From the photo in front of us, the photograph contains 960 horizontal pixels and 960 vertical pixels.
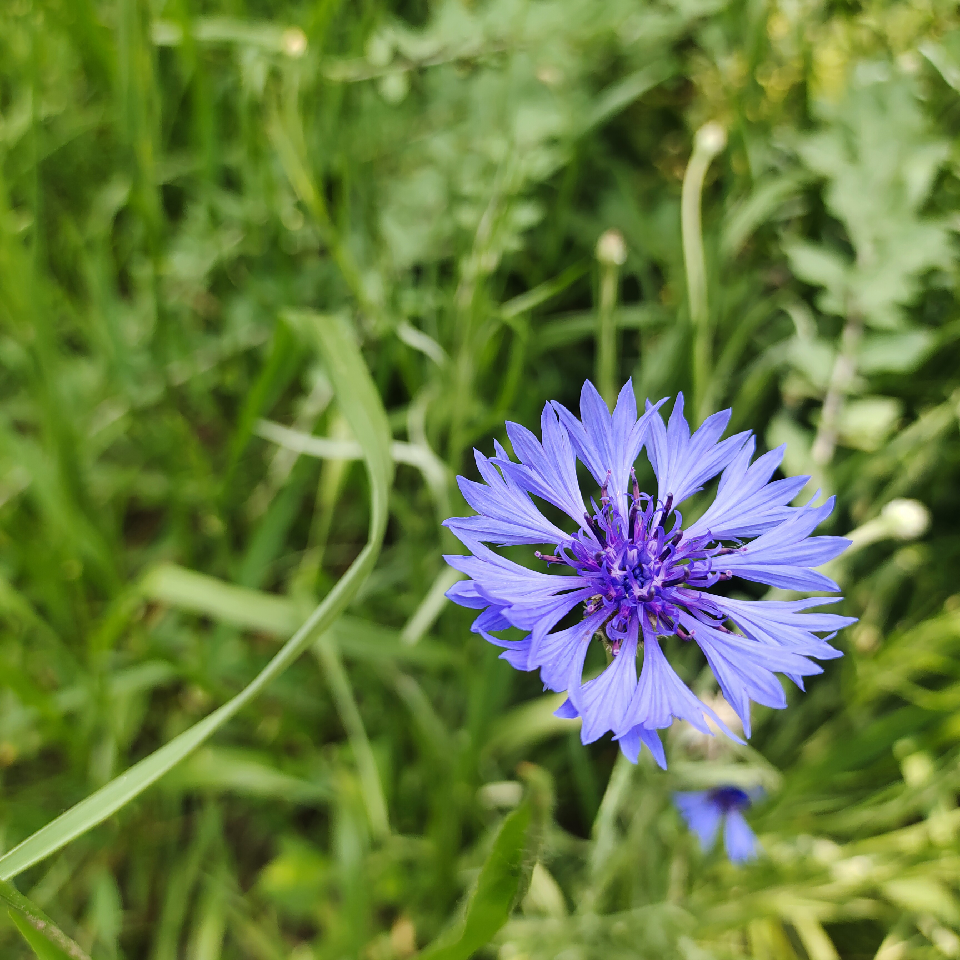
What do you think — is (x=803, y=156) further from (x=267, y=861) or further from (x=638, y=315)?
(x=267, y=861)

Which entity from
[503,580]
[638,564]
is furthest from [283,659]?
[638,564]

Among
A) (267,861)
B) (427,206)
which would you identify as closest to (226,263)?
(427,206)

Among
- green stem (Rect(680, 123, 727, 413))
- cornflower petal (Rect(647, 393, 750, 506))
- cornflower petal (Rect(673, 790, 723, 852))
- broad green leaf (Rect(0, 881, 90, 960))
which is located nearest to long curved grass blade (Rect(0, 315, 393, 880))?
broad green leaf (Rect(0, 881, 90, 960))

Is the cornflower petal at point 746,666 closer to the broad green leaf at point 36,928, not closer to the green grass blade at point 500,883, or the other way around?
the green grass blade at point 500,883

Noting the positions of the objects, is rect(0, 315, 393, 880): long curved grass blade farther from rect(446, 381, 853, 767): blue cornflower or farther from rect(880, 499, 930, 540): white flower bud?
rect(880, 499, 930, 540): white flower bud

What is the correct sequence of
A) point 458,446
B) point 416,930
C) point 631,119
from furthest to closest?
1. point 631,119
2. point 416,930
3. point 458,446
